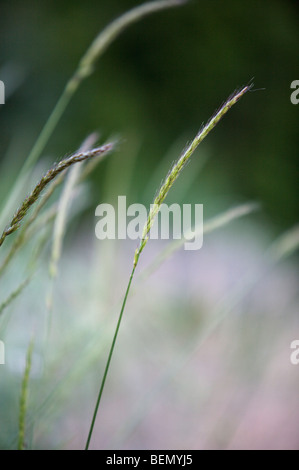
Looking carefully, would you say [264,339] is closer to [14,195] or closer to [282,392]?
[282,392]

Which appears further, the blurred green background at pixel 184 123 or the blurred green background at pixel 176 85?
the blurred green background at pixel 176 85

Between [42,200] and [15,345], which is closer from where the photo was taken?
[42,200]

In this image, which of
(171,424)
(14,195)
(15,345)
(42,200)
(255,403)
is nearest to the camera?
(42,200)

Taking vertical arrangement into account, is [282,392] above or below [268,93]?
below

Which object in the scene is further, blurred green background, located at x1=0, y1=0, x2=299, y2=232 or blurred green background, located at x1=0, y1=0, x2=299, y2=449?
blurred green background, located at x1=0, y1=0, x2=299, y2=232

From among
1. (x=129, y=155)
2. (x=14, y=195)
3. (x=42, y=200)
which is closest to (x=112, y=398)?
(x=129, y=155)

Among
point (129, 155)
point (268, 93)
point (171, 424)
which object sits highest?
point (268, 93)

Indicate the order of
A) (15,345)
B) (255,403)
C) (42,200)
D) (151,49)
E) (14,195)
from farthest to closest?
1. (151,49)
2. (255,403)
3. (15,345)
4. (14,195)
5. (42,200)

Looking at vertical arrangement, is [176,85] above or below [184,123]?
above
